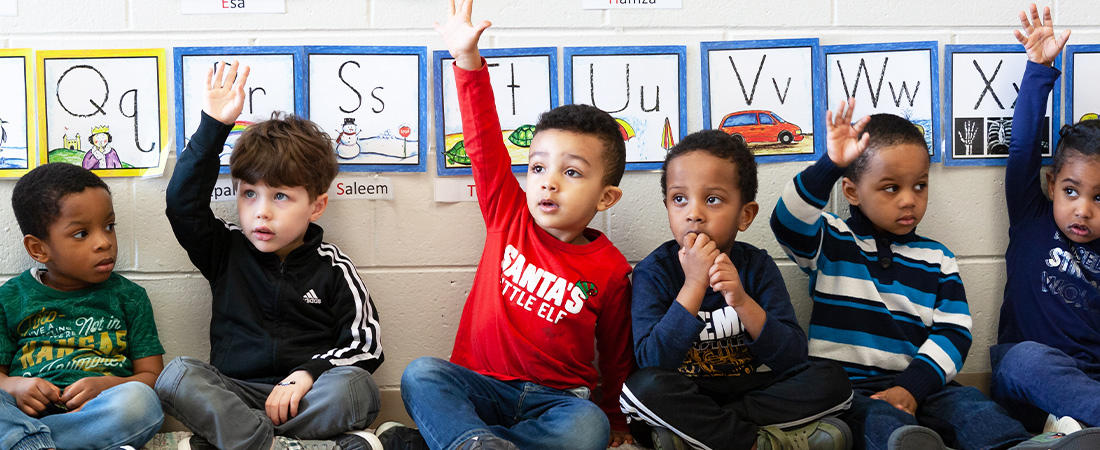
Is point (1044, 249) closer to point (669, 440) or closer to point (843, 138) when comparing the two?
point (843, 138)

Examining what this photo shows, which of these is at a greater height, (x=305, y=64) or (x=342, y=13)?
(x=342, y=13)

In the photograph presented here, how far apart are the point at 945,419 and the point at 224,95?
1.69m

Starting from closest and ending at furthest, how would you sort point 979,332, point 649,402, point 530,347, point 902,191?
1. point 649,402
2. point 530,347
3. point 902,191
4. point 979,332

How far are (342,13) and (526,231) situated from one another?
0.68 metres

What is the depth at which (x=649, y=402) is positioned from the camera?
147 cm

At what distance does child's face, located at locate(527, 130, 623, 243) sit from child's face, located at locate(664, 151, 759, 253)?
168 mm

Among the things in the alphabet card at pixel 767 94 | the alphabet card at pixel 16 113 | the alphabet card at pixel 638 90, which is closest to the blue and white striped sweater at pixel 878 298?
the alphabet card at pixel 767 94

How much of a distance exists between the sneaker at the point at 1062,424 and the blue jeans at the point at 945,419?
0.07 m

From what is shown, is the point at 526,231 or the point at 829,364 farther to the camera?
the point at 526,231

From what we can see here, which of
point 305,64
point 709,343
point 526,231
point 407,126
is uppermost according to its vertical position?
point 305,64

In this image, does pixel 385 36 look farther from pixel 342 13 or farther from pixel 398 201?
pixel 398 201

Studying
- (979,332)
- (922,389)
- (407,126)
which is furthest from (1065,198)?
(407,126)

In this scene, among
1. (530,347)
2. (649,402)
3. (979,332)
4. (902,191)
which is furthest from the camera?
(979,332)

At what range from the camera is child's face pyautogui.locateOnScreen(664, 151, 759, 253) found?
1603 millimetres
